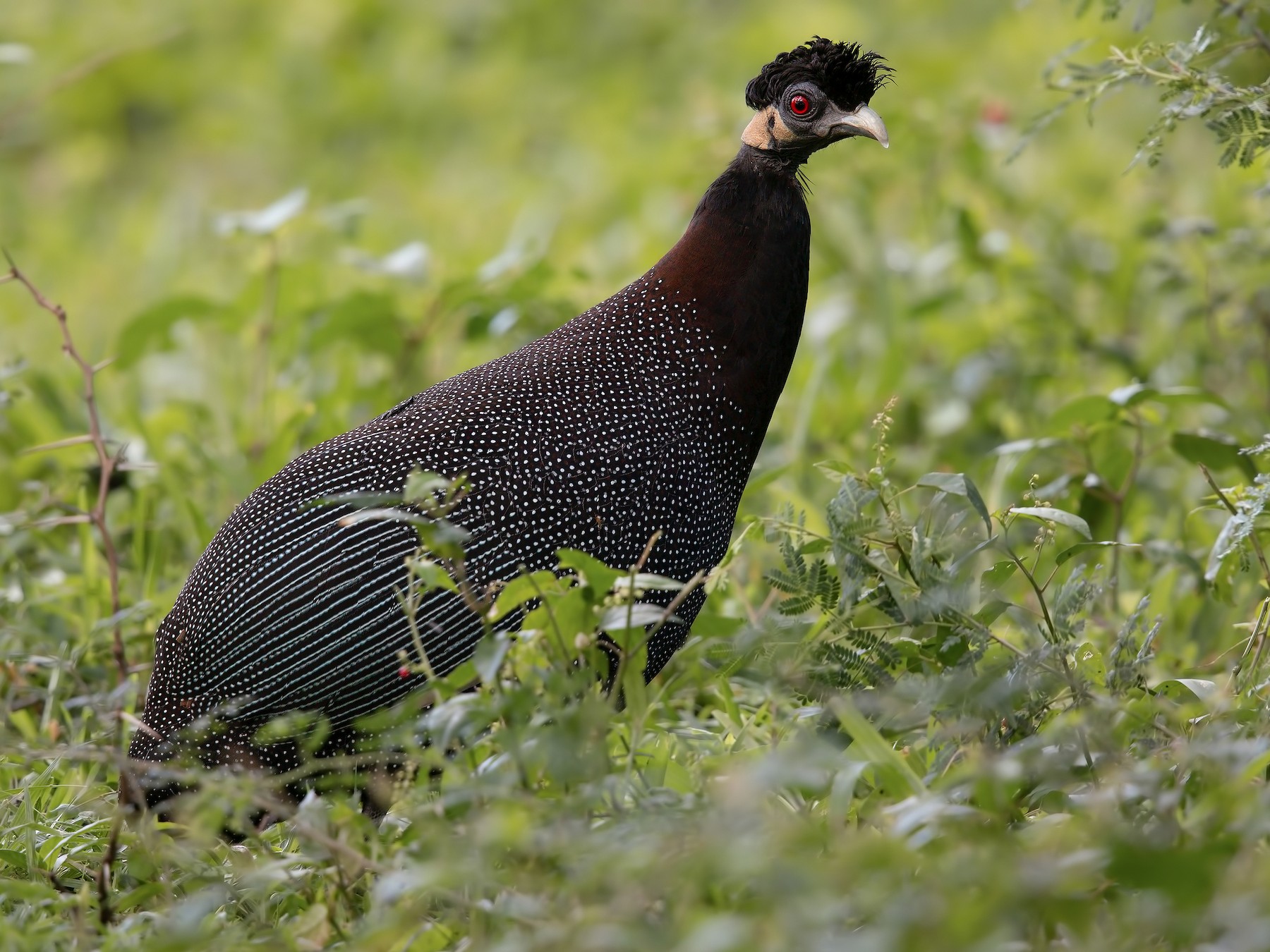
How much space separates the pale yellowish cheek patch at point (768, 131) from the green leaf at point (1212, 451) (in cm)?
118

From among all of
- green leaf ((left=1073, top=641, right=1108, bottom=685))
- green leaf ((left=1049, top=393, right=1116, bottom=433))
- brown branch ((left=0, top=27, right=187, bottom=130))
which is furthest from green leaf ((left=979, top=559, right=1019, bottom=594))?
brown branch ((left=0, top=27, right=187, bottom=130))

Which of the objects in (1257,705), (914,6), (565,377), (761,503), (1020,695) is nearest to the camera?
(1020,695)

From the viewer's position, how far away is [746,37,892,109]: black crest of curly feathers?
296cm

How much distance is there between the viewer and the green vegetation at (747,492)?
5.82ft

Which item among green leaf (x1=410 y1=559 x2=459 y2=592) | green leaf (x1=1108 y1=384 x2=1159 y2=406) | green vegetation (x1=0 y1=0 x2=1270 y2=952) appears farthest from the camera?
green leaf (x1=1108 y1=384 x2=1159 y2=406)

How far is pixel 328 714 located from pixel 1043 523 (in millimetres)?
1264

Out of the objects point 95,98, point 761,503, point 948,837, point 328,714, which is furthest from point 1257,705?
point 95,98

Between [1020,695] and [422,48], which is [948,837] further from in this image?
[422,48]

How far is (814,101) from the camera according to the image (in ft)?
9.73

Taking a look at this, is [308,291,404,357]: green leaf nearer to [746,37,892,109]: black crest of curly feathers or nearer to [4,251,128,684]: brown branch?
[4,251,128,684]: brown branch

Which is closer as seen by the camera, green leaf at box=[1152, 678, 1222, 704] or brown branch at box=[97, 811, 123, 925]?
brown branch at box=[97, 811, 123, 925]

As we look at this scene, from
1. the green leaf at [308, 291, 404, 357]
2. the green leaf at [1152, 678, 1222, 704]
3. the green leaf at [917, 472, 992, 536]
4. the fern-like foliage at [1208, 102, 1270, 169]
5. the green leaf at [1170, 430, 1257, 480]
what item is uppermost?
the fern-like foliage at [1208, 102, 1270, 169]

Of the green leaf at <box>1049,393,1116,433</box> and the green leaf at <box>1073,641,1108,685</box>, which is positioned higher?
the green leaf at <box>1049,393,1116,433</box>

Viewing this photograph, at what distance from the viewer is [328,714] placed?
101 inches
